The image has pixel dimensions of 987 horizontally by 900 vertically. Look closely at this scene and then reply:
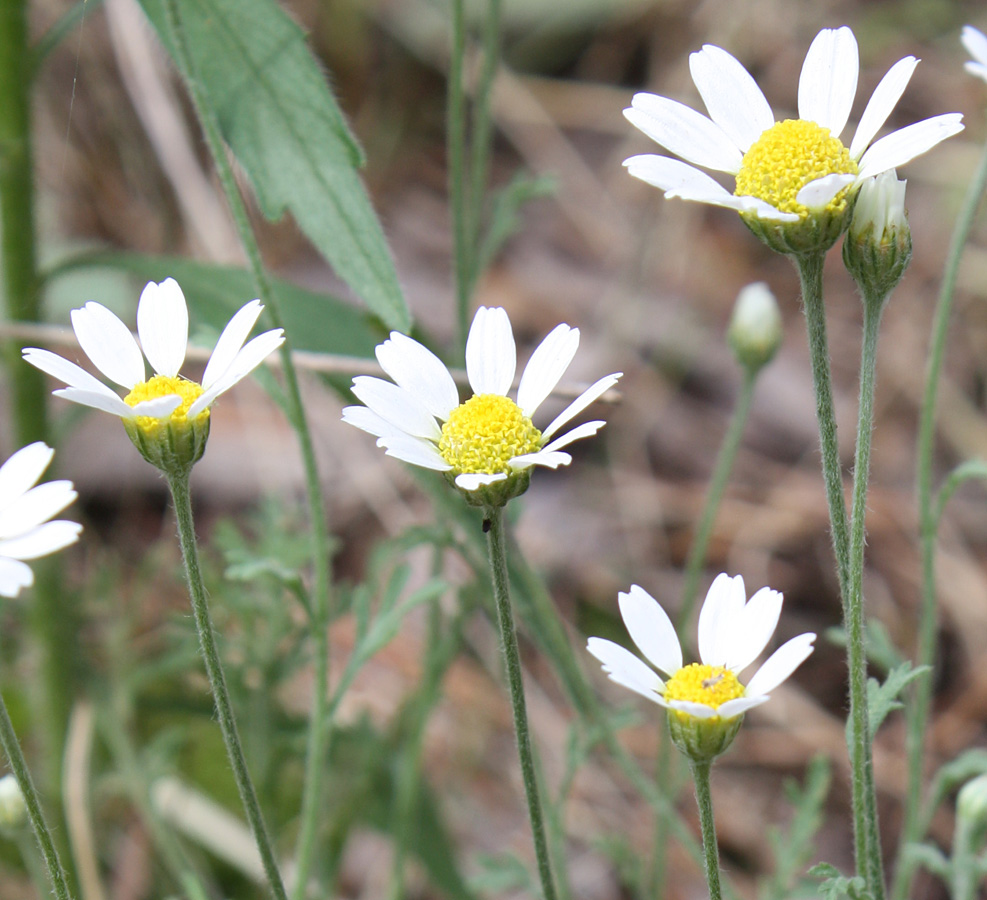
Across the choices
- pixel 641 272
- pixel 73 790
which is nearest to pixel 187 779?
pixel 73 790

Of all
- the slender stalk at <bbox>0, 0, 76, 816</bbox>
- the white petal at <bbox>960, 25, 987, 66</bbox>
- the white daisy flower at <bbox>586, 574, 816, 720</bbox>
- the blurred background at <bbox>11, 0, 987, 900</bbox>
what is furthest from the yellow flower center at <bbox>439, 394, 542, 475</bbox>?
the slender stalk at <bbox>0, 0, 76, 816</bbox>

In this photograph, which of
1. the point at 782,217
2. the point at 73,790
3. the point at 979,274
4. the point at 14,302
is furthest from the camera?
the point at 979,274

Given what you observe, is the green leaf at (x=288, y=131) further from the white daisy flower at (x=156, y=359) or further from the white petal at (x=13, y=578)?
the white petal at (x=13, y=578)

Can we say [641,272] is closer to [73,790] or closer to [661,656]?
[73,790]

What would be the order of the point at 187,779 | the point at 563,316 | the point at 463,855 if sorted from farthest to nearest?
the point at 563,316 < the point at 463,855 < the point at 187,779

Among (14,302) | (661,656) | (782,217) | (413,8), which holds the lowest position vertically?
(661,656)

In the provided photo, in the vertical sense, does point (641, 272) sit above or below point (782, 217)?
above

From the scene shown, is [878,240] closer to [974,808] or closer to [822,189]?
[822,189]

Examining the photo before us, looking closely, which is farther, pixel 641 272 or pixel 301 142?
pixel 641 272
